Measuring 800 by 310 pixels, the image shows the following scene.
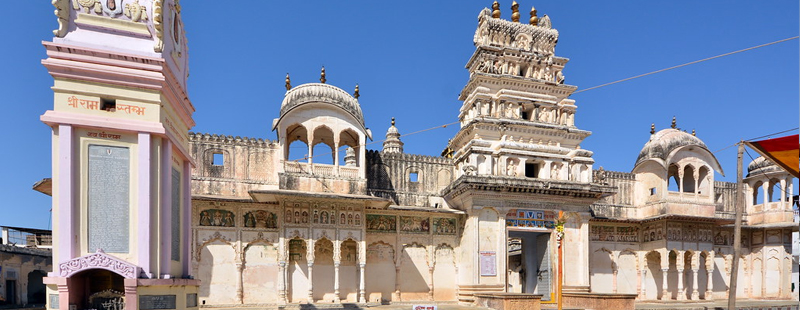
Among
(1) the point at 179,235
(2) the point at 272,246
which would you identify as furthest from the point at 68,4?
(2) the point at 272,246

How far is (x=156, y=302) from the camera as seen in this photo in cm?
864

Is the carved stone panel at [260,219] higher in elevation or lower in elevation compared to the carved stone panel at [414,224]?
higher

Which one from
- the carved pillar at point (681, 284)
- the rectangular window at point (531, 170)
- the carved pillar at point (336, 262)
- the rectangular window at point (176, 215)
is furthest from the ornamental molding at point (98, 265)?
the carved pillar at point (681, 284)

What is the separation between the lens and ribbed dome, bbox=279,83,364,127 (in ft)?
62.2

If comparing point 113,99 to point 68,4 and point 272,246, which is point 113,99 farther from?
point 272,246

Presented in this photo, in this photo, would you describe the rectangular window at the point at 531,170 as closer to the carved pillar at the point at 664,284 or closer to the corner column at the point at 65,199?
the carved pillar at the point at 664,284

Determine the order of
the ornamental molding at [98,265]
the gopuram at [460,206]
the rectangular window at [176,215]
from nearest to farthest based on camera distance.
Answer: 1. the ornamental molding at [98,265]
2. the rectangular window at [176,215]
3. the gopuram at [460,206]

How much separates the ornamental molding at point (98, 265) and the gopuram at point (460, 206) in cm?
74

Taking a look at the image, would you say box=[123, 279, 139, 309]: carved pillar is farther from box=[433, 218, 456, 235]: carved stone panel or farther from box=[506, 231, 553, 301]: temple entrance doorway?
box=[506, 231, 553, 301]: temple entrance doorway

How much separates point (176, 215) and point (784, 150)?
1096cm

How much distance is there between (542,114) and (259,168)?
39.0 feet

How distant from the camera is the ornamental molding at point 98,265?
26.2 feet

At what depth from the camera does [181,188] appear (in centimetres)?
1040

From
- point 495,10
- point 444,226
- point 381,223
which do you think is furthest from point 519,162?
point 495,10
